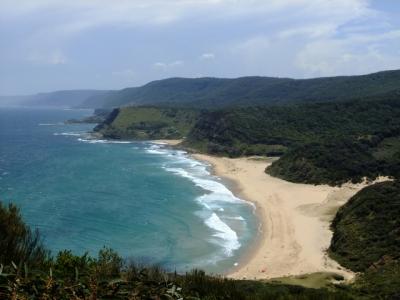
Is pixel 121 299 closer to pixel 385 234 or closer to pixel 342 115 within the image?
pixel 385 234

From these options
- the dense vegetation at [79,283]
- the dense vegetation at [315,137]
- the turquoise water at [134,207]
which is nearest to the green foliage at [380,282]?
the turquoise water at [134,207]

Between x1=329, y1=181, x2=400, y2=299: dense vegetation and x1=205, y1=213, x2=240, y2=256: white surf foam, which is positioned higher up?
x1=329, y1=181, x2=400, y2=299: dense vegetation

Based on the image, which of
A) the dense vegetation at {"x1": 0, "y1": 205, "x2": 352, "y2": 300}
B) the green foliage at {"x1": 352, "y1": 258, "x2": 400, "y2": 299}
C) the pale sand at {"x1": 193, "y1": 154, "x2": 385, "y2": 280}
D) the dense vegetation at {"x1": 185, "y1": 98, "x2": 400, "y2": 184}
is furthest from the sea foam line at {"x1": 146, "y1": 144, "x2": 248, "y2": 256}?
the dense vegetation at {"x1": 0, "y1": 205, "x2": 352, "y2": 300}

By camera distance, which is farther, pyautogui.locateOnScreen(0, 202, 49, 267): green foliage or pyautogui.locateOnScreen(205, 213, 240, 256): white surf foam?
pyautogui.locateOnScreen(205, 213, 240, 256): white surf foam

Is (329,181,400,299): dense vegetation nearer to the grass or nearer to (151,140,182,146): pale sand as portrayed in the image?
the grass

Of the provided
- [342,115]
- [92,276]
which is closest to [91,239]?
[92,276]

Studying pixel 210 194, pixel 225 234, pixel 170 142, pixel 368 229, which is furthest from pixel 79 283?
pixel 170 142
